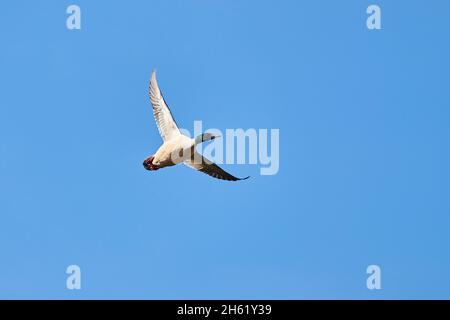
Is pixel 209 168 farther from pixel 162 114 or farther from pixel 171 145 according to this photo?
pixel 162 114

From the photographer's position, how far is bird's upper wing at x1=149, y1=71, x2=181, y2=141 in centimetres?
2136

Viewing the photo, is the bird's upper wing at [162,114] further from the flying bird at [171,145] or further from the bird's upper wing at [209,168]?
the bird's upper wing at [209,168]

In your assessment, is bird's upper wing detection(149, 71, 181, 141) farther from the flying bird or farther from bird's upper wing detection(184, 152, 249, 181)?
bird's upper wing detection(184, 152, 249, 181)

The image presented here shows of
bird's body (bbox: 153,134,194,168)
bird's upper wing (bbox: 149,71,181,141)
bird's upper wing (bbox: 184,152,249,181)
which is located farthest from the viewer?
bird's upper wing (bbox: 184,152,249,181)

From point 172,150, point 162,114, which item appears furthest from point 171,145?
point 162,114

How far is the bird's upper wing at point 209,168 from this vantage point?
22.1 metres

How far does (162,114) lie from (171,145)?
3.19ft

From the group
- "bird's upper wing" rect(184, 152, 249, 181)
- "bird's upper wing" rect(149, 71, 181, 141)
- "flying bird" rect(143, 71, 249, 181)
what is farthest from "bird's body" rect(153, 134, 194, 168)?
"bird's upper wing" rect(184, 152, 249, 181)

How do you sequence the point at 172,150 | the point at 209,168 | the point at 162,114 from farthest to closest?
1. the point at 209,168
2. the point at 162,114
3. the point at 172,150

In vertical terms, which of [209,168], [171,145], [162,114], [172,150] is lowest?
[209,168]

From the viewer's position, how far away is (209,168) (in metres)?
22.4

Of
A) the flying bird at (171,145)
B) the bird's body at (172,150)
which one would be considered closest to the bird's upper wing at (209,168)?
the flying bird at (171,145)
